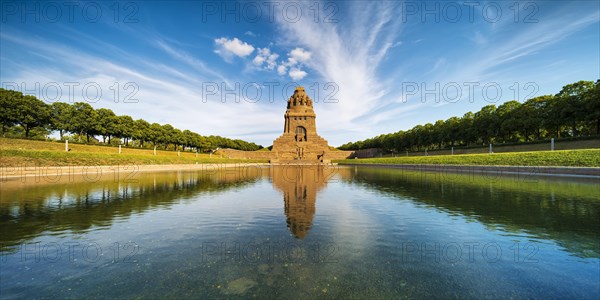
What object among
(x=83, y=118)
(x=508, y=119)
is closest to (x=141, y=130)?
(x=83, y=118)

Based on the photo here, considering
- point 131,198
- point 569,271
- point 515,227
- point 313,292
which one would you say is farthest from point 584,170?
point 131,198

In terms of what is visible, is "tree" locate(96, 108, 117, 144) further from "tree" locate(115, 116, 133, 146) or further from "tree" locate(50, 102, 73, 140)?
"tree" locate(50, 102, 73, 140)

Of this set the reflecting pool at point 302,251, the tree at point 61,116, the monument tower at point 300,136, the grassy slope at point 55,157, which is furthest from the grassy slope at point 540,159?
the tree at point 61,116

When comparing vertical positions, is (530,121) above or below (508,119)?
below

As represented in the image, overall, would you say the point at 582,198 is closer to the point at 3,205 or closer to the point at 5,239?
the point at 5,239

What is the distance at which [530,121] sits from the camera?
39.4 meters

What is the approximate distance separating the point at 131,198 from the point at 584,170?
29.2 meters

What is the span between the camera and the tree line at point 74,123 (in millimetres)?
38875

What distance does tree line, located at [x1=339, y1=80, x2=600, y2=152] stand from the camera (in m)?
32.9

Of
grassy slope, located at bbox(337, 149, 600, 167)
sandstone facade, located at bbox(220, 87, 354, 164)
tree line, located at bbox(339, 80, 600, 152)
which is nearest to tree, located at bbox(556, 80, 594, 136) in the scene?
tree line, located at bbox(339, 80, 600, 152)

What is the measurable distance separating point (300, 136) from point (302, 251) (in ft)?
255

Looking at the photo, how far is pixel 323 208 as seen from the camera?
9539 mm

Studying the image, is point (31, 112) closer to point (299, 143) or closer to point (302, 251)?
point (299, 143)

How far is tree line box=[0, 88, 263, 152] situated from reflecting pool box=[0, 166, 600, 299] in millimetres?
45601
